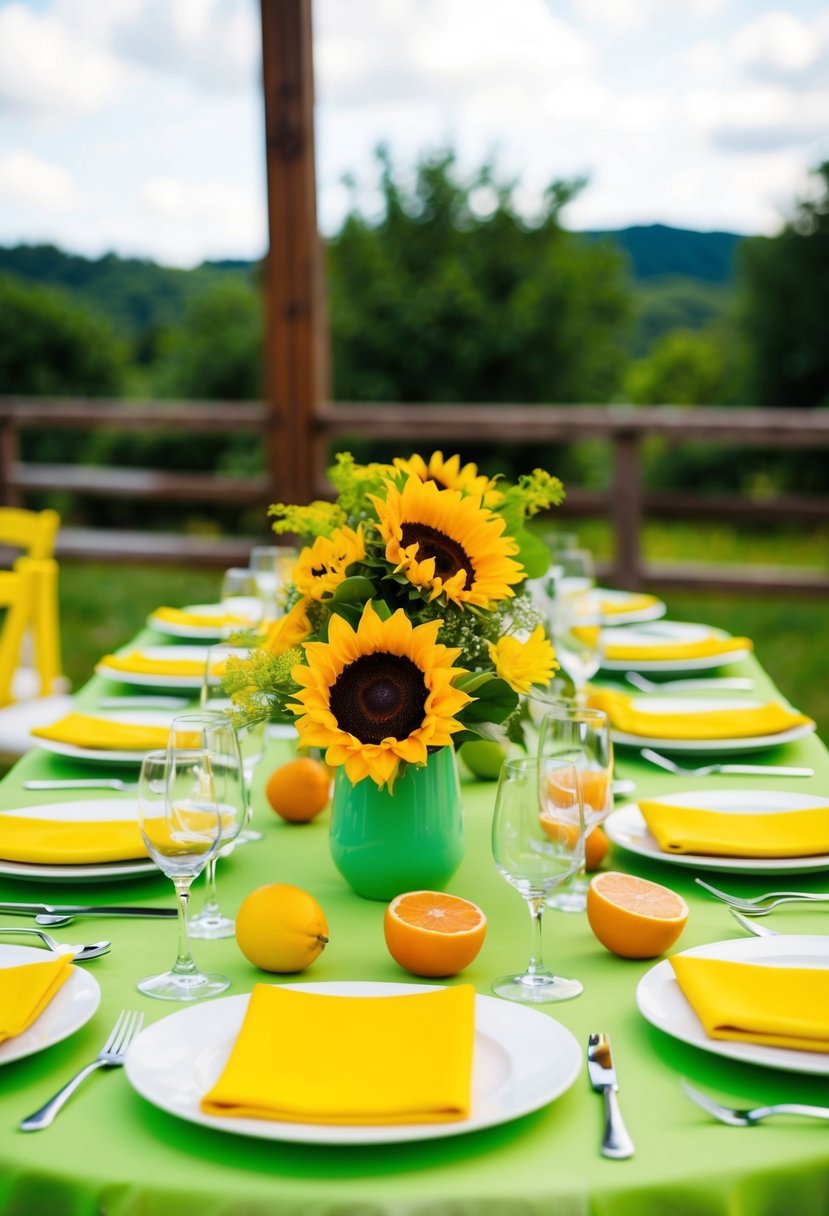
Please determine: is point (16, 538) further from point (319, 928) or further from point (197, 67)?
point (197, 67)

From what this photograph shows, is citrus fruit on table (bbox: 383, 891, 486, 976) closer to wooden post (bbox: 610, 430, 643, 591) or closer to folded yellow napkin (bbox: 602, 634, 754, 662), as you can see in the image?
folded yellow napkin (bbox: 602, 634, 754, 662)

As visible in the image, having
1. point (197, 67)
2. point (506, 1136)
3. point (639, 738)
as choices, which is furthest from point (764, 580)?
point (506, 1136)

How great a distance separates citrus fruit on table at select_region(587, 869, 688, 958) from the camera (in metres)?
1.12

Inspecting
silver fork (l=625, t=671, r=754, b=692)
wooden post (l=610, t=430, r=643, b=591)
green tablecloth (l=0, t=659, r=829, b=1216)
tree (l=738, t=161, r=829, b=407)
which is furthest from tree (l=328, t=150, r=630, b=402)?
green tablecloth (l=0, t=659, r=829, b=1216)

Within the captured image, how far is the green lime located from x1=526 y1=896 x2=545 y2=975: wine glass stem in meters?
0.58

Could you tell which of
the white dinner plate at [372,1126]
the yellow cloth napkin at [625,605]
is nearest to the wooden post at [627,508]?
the yellow cloth napkin at [625,605]

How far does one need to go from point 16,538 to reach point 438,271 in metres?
5.57

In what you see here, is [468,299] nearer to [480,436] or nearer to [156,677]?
[480,436]

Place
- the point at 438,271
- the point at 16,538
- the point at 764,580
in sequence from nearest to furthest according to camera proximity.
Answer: the point at 16,538 → the point at 764,580 → the point at 438,271

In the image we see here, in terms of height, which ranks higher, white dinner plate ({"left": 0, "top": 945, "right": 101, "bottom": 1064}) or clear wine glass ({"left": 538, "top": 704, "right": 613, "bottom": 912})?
clear wine glass ({"left": 538, "top": 704, "right": 613, "bottom": 912})

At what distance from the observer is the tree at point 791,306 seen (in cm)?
684

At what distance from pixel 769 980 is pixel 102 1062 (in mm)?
505

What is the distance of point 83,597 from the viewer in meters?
6.33

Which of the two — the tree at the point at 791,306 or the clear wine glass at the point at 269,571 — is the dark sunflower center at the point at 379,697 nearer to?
the clear wine glass at the point at 269,571
